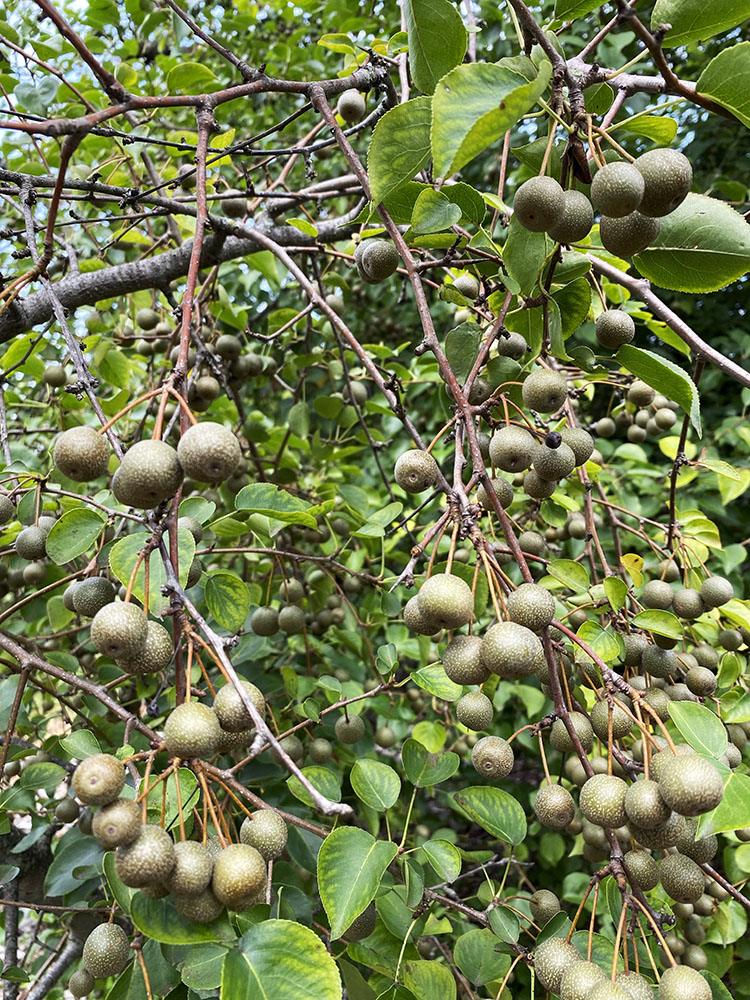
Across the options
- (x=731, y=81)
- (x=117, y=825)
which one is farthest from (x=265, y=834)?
(x=731, y=81)

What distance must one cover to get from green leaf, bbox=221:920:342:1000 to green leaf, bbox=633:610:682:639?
873 mm

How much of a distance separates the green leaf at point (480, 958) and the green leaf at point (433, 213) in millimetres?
1418

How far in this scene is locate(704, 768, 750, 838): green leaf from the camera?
1.09 metres

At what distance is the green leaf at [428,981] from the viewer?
52.4 inches

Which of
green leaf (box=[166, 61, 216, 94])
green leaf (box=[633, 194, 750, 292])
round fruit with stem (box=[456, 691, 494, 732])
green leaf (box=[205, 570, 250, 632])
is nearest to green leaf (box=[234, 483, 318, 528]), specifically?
green leaf (box=[205, 570, 250, 632])

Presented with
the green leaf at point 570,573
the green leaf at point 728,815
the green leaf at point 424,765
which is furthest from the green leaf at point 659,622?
the green leaf at point 424,765

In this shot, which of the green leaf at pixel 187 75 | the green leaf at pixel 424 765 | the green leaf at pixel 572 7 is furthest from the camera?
the green leaf at pixel 187 75

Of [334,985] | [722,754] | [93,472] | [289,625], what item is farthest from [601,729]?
[289,625]

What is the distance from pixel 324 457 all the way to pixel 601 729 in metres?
1.80

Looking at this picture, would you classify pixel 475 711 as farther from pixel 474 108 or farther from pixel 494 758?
pixel 474 108

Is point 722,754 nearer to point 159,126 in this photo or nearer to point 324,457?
point 324,457

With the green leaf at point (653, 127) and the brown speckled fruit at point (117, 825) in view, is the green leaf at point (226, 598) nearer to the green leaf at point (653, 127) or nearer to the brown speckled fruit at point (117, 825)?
the brown speckled fruit at point (117, 825)

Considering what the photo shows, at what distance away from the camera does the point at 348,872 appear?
3.87ft

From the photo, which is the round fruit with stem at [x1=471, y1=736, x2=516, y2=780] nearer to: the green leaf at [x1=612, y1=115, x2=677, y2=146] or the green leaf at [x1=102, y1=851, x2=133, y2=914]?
the green leaf at [x1=102, y1=851, x2=133, y2=914]
